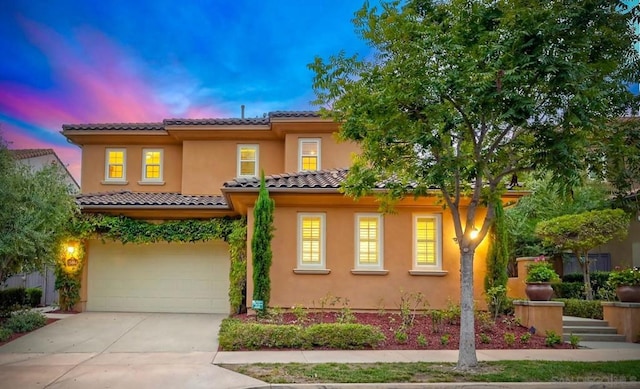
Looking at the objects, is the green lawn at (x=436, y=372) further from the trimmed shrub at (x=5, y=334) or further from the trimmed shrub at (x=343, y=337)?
the trimmed shrub at (x=5, y=334)

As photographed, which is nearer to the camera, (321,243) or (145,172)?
(321,243)

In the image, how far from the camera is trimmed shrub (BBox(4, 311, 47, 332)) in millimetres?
12172

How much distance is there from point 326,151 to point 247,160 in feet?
9.35

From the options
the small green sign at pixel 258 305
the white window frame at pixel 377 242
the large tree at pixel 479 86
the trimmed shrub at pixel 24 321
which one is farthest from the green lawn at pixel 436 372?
the trimmed shrub at pixel 24 321

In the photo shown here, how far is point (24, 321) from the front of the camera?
40.9 feet

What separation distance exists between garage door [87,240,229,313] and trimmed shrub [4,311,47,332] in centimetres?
282

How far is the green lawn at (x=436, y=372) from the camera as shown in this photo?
800cm

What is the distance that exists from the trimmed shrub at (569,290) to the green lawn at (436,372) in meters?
8.96

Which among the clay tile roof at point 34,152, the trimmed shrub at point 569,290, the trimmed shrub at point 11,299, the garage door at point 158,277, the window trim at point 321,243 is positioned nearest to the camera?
the trimmed shrub at point 11,299

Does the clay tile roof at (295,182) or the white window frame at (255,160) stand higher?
the white window frame at (255,160)

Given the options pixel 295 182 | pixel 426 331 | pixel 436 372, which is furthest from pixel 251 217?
pixel 436 372

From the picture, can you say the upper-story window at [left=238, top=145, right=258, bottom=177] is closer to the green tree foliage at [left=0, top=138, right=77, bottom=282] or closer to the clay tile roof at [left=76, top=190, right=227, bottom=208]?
the clay tile roof at [left=76, top=190, right=227, bottom=208]

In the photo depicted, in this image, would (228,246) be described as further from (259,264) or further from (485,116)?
(485,116)

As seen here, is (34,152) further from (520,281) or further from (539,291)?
(539,291)
